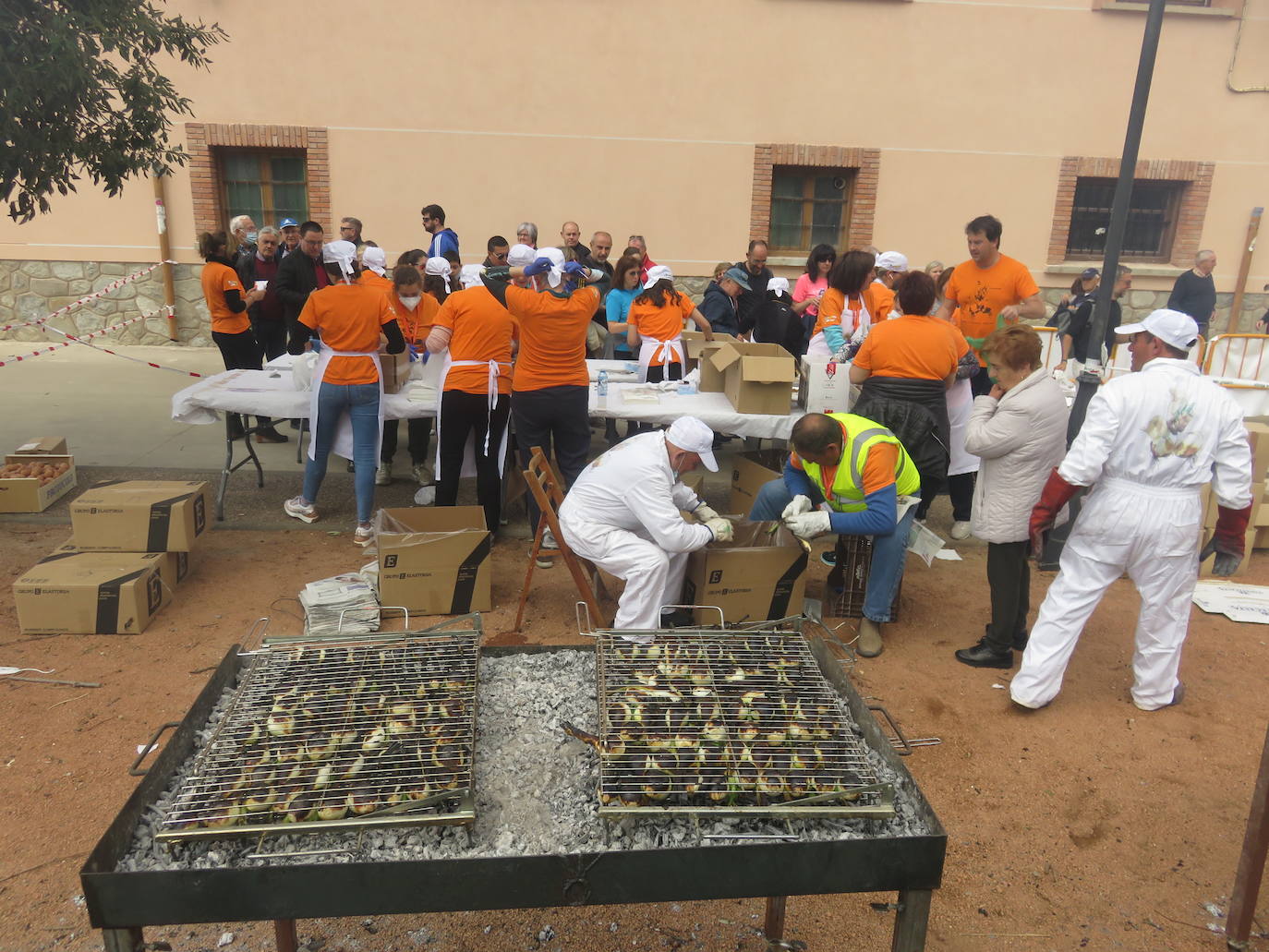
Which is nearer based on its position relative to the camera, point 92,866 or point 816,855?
point 92,866

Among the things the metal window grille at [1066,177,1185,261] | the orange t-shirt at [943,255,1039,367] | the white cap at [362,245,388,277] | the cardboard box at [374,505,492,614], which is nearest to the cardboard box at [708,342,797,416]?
the orange t-shirt at [943,255,1039,367]

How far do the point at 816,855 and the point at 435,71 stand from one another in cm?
1164

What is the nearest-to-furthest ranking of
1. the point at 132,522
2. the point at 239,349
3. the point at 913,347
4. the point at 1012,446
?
the point at 1012,446 < the point at 132,522 < the point at 913,347 < the point at 239,349

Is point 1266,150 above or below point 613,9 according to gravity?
below

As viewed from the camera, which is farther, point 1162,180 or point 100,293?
point 1162,180

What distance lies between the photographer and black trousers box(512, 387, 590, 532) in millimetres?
5340

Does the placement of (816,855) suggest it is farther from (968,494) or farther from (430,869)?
(968,494)

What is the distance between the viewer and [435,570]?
15.8ft

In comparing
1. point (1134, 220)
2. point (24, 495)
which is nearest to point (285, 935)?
point (24, 495)

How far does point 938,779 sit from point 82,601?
419 cm

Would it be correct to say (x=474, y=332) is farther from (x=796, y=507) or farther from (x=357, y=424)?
(x=796, y=507)

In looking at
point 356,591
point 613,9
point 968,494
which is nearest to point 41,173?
point 356,591

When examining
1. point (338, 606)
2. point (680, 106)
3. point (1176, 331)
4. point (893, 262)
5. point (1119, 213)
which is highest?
point (680, 106)

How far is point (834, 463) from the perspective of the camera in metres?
4.32
